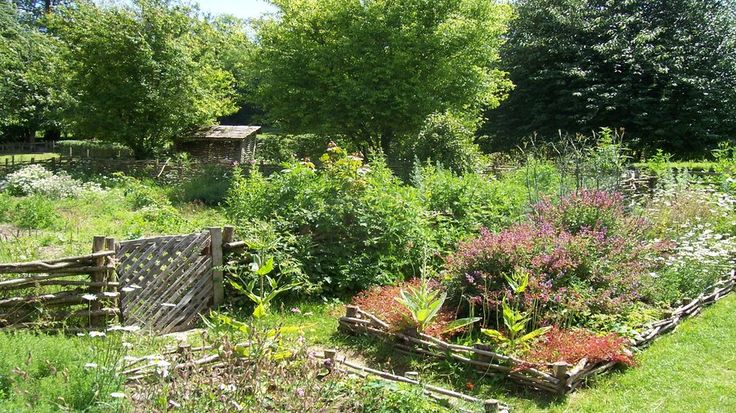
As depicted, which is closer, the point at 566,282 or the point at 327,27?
the point at 566,282

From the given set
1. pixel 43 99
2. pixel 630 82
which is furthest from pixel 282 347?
pixel 43 99

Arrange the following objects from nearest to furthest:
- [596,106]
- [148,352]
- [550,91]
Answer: [148,352], [596,106], [550,91]

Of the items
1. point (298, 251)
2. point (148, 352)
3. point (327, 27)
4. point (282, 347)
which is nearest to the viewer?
point (282, 347)

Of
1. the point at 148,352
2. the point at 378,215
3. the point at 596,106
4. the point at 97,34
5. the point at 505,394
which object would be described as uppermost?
the point at 97,34

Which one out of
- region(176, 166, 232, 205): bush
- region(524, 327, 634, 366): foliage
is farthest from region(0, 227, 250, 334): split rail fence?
region(176, 166, 232, 205): bush

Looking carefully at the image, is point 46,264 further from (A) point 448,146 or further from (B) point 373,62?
(B) point 373,62

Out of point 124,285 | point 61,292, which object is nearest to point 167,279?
point 124,285

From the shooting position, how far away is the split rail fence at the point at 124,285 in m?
5.57

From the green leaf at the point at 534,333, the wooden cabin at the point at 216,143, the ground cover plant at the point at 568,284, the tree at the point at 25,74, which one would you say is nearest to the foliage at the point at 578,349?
the ground cover plant at the point at 568,284

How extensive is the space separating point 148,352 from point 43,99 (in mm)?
28985

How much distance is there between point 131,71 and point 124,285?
664 inches

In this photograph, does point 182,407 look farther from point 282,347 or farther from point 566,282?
point 566,282

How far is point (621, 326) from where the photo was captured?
592 centimetres

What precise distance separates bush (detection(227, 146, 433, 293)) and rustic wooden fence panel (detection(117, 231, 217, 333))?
3.30 feet
